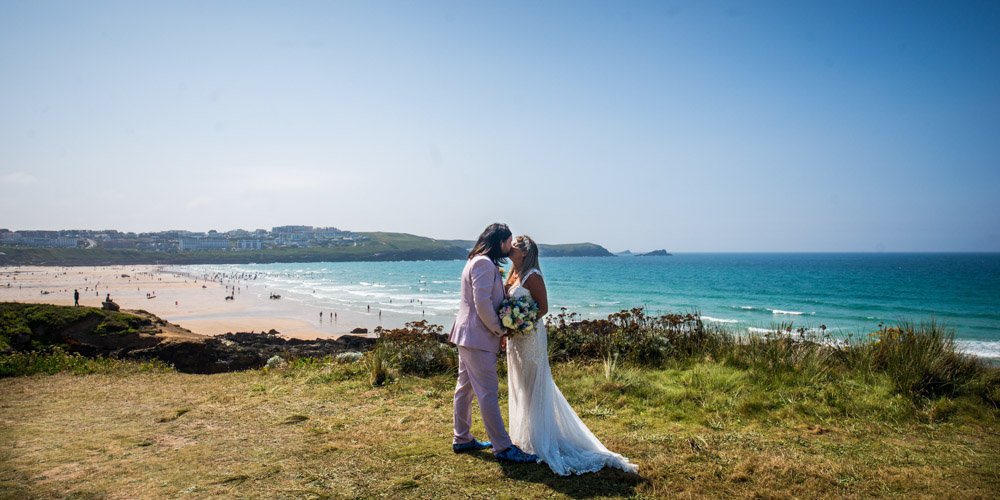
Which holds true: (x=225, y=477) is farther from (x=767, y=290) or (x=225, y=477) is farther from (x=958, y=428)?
(x=767, y=290)

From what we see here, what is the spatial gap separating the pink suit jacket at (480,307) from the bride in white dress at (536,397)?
0.77ft

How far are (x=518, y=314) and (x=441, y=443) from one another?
1.86m

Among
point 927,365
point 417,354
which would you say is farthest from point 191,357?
point 927,365

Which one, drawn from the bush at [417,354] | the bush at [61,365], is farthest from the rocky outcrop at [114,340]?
the bush at [417,354]

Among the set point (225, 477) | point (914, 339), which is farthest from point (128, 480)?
point (914, 339)

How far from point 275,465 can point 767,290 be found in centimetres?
6681


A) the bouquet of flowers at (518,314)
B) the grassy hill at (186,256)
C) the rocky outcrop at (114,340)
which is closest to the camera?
the bouquet of flowers at (518,314)

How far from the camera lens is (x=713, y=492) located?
4402 mm

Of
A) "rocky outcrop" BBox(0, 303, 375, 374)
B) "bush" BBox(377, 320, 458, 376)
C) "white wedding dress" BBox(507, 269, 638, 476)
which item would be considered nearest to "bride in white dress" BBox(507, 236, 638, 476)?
"white wedding dress" BBox(507, 269, 638, 476)

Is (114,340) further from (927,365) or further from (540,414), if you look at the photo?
(927,365)

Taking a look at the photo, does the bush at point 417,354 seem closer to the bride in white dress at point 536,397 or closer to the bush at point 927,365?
the bride in white dress at point 536,397

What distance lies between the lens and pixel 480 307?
5.02m

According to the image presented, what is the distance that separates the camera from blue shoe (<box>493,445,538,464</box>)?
5.11m

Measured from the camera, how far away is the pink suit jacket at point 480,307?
5023 mm
